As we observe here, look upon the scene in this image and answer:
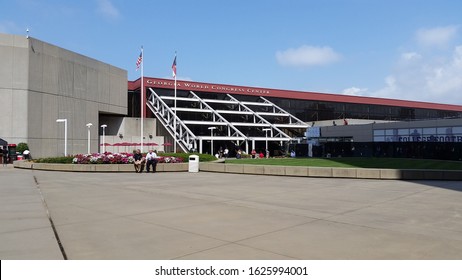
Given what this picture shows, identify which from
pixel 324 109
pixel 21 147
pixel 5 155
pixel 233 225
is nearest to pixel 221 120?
pixel 324 109

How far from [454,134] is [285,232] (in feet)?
128

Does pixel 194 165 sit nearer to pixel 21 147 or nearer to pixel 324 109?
pixel 21 147

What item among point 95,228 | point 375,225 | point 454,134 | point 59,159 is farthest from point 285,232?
point 454,134

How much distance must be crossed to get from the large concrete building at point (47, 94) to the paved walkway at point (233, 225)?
98.4ft

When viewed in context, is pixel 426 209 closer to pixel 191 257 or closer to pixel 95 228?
pixel 191 257

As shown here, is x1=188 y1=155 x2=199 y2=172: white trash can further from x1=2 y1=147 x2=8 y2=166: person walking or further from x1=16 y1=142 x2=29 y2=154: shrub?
x1=16 y1=142 x2=29 y2=154: shrub

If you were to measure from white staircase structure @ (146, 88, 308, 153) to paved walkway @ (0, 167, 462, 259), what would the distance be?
41.8 metres

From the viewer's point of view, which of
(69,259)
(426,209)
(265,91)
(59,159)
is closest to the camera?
(69,259)

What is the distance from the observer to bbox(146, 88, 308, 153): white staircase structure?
188 feet

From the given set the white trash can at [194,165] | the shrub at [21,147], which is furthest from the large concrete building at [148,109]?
the white trash can at [194,165]

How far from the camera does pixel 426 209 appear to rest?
9.59 m

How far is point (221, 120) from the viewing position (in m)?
62.7

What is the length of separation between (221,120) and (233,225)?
55.2 m

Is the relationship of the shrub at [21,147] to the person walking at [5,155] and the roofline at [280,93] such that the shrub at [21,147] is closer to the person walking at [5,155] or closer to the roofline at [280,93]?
the person walking at [5,155]
